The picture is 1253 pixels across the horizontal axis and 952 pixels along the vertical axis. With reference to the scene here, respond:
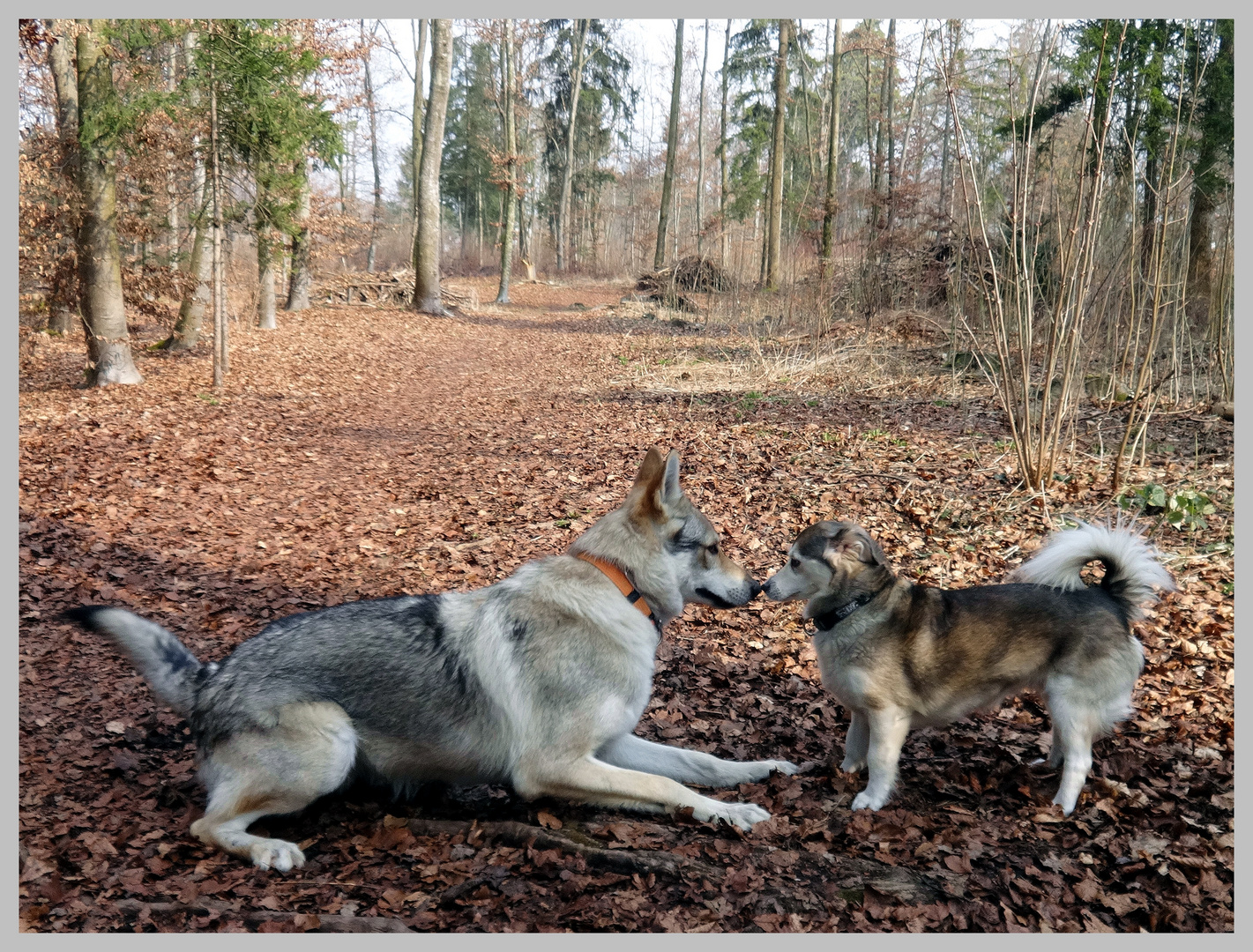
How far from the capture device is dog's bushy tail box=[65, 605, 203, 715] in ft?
13.8

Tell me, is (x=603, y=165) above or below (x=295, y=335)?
above

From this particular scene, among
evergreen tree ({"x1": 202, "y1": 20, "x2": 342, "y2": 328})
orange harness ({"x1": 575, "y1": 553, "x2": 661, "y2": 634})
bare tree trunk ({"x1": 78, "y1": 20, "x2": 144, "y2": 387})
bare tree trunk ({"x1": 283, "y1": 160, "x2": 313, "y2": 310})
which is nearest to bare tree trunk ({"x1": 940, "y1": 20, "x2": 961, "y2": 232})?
orange harness ({"x1": 575, "y1": 553, "x2": 661, "y2": 634})

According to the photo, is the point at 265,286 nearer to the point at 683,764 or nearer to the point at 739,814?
the point at 683,764

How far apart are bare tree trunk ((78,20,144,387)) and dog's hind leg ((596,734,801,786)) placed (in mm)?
14631

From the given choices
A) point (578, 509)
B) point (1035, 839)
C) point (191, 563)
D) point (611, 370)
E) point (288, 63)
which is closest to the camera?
point (1035, 839)

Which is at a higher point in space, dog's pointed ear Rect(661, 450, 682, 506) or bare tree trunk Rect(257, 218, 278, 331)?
bare tree trunk Rect(257, 218, 278, 331)

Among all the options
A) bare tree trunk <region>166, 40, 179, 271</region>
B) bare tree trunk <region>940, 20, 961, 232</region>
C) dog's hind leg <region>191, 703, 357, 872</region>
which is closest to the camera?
dog's hind leg <region>191, 703, 357, 872</region>

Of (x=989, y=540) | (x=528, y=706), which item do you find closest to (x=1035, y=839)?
(x=528, y=706)

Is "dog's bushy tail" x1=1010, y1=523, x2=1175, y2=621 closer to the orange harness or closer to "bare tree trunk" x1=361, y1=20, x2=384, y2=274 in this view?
the orange harness

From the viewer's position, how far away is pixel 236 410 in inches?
564

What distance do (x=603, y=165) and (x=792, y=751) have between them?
193ft

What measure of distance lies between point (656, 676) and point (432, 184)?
28.3m

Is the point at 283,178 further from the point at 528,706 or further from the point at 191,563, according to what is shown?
the point at 528,706

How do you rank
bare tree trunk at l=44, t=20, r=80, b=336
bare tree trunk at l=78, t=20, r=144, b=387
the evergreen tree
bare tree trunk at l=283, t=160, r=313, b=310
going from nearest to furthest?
bare tree trunk at l=78, t=20, r=144, b=387, bare tree trunk at l=44, t=20, r=80, b=336, the evergreen tree, bare tree trunk at l=283, t=160, r=313, b=310
